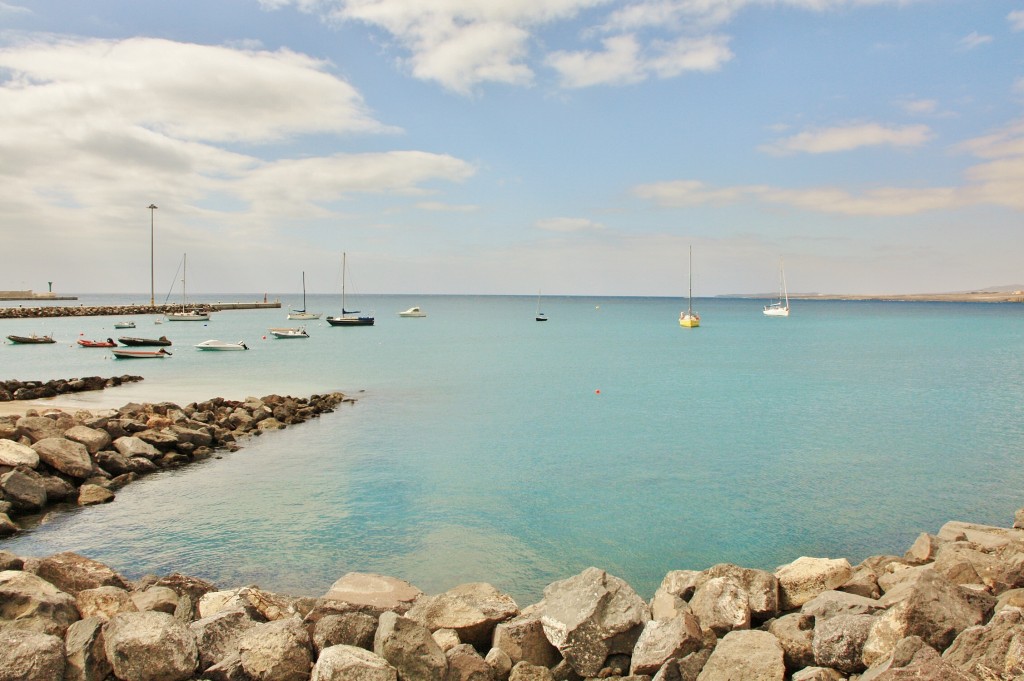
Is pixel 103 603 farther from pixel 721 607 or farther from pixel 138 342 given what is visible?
pixel 138 342

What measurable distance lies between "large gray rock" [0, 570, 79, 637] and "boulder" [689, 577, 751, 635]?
7189 mm

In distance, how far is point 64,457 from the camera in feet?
52.7

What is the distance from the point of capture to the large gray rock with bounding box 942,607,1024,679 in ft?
17.9

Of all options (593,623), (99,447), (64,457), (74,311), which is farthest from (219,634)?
(74,311)

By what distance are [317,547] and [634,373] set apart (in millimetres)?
33357

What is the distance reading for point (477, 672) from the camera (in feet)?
22.5

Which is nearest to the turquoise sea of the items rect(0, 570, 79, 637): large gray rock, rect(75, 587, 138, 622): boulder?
rect(75, 587, 138, 622): boulder

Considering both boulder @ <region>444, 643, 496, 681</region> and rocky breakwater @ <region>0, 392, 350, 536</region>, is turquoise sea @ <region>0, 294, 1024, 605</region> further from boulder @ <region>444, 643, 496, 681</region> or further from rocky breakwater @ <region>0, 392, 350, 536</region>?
boulder @ <region>444, 643, 496, 681</region>

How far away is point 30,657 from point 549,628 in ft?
16.5

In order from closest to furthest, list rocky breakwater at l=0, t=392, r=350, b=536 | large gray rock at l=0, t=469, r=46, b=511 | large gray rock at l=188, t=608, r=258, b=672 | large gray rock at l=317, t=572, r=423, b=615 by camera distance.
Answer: large gray rock at l=188, t=608, r=258, b=672
large gray rock at l=317, t=572, r=423, b=615
large gray rock at l=0, t=469, r=46, b=511
rocky breakwater at l=0, t=392, r=350, b=536

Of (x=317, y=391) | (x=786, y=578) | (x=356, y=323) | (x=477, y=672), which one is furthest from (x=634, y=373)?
(x=356, y=323)

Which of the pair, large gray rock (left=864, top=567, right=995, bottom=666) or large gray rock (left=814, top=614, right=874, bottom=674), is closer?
large gray rock (left=864, top=567, right=995, bottom=666)

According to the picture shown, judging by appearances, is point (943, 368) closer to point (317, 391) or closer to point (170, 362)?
point (317, 391)

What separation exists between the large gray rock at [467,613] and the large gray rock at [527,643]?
34cm
